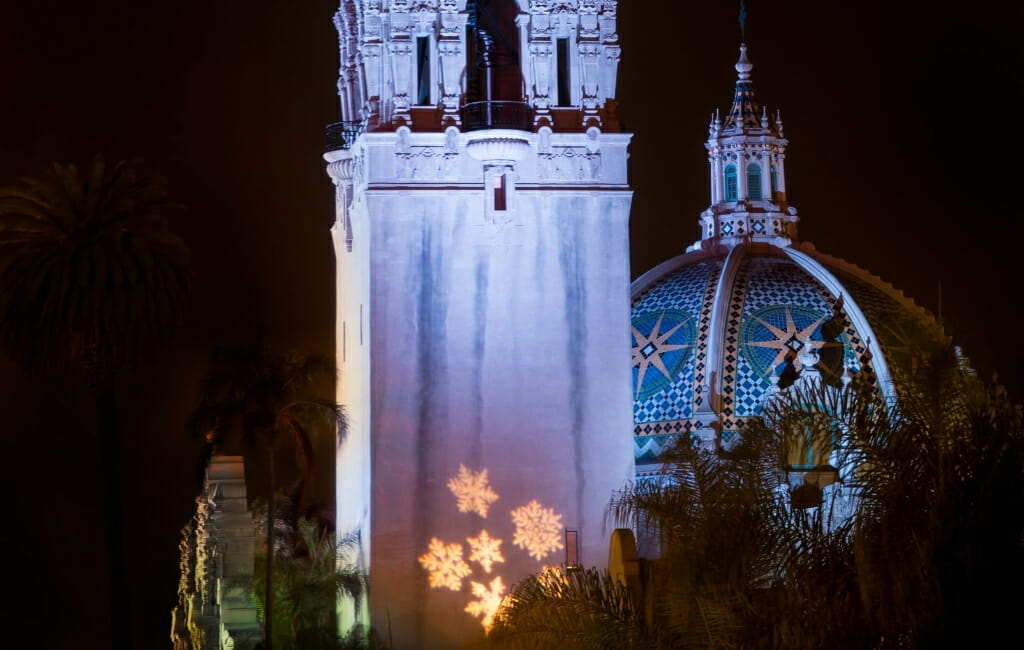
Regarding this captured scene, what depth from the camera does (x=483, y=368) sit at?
3981 cm

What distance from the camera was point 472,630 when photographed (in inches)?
1542

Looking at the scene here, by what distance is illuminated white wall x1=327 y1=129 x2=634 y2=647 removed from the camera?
3934 centimetres

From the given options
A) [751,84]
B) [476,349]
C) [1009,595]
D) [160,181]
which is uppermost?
[751,84]

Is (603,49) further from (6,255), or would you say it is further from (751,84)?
(751,84)

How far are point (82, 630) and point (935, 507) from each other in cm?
3099

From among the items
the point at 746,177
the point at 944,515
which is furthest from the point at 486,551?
the point at 746,177

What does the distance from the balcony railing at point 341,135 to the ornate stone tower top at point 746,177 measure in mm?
16579

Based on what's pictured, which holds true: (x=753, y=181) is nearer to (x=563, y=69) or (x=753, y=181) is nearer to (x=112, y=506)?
(x=563, y=69)

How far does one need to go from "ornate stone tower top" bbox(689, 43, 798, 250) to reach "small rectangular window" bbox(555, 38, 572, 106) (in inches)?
640

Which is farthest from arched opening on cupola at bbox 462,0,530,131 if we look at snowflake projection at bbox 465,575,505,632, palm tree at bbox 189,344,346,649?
snowflake projection at bbox 465,575,505,632

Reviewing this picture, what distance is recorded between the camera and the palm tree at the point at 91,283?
123 ft

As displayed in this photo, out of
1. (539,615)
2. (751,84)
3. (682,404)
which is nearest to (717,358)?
(682,404)

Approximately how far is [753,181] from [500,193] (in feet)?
62.7

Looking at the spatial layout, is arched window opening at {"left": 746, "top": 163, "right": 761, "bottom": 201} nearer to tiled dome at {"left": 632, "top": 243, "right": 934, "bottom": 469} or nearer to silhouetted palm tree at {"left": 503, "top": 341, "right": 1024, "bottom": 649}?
tiled dome at {"left": 632, "top": 243, "right": 934, "bottom": 469}
